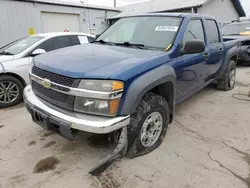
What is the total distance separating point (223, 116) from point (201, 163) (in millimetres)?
1739

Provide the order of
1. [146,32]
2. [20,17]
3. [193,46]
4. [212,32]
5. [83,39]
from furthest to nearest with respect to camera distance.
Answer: [20,17] < [83,39] < [212,32] < [146,32] < [193,46]

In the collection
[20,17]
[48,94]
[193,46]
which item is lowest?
[48,94]

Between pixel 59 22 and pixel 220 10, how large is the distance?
12379mm

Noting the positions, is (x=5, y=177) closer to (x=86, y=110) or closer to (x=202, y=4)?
(x=86, y=110)

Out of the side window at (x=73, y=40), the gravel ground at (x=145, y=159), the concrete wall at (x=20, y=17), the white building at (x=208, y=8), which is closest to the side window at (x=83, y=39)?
the side window at (x=73, y=40)

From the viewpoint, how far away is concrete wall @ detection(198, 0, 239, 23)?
14.3 metres

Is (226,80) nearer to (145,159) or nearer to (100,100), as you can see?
(145,159)

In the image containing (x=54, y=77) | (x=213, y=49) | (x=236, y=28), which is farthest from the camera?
(x=236, y=28)

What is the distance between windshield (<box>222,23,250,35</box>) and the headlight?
986cm

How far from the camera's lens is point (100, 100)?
203 cm

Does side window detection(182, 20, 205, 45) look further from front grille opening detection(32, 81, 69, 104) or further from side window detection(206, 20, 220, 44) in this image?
front grille opening detection(32, 81, 69, 104)

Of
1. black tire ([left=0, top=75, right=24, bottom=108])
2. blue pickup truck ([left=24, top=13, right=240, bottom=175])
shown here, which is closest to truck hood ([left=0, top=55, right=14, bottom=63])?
black tire ([left=0, top=75, right=24, bottom=108])

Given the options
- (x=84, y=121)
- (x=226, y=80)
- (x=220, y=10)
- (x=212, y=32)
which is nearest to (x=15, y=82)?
(x=84, y=121)

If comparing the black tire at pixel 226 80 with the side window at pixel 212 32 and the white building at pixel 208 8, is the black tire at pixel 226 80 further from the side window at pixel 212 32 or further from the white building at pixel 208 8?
the white building at pixel 208 8
